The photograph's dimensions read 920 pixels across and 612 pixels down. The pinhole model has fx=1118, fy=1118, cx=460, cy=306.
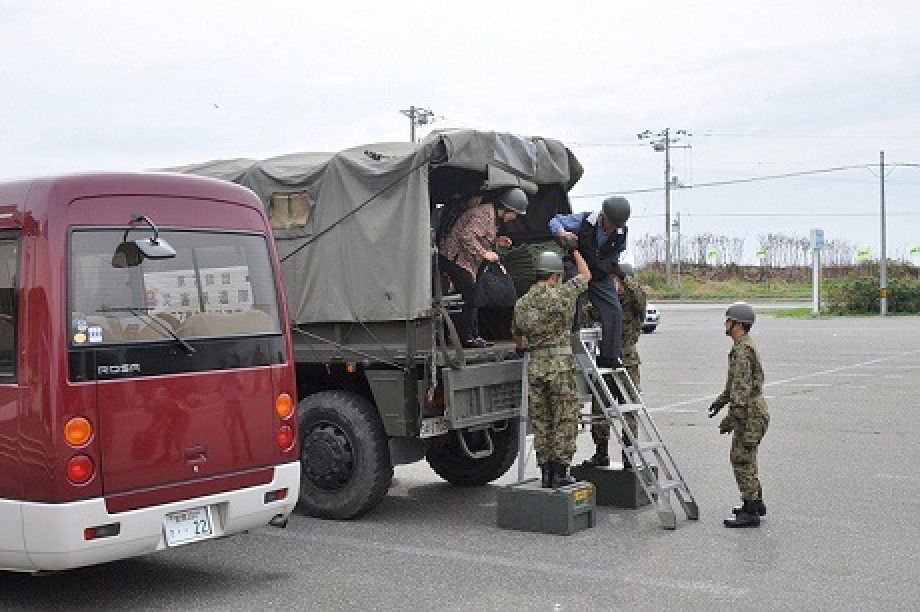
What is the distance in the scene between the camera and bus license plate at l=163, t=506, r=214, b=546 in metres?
6.24

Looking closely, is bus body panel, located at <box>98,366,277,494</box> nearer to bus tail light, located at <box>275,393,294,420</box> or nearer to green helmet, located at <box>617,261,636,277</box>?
bus tail light, located at <box>275,393,294,420</box>

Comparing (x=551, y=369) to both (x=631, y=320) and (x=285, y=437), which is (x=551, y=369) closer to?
(x=631, y=320)

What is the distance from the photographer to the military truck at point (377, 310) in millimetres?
8492

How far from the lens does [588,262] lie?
912 centimetres

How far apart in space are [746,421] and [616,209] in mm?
1907

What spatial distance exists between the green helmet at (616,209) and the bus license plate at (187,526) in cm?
402

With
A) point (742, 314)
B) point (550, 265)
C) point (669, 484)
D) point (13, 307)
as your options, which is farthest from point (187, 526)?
point (742, 314)

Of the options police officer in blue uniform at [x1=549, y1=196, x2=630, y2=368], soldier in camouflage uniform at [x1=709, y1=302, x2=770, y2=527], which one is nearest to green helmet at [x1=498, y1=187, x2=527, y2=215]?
police officer in blue uniform at [x1=549, y1=196, x2=630, y2=368]

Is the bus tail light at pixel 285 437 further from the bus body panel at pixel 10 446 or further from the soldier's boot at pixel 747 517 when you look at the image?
the soldier's boot at pixel 747 517

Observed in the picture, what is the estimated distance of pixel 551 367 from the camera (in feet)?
27.3

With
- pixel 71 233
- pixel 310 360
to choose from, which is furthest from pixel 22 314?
pixel 310 360

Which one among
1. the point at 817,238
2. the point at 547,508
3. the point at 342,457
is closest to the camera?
the point at 547,508

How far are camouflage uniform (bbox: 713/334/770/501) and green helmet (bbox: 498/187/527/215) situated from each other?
7.10ft

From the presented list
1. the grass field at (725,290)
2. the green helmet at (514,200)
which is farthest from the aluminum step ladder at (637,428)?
the grass field at (725,290)
